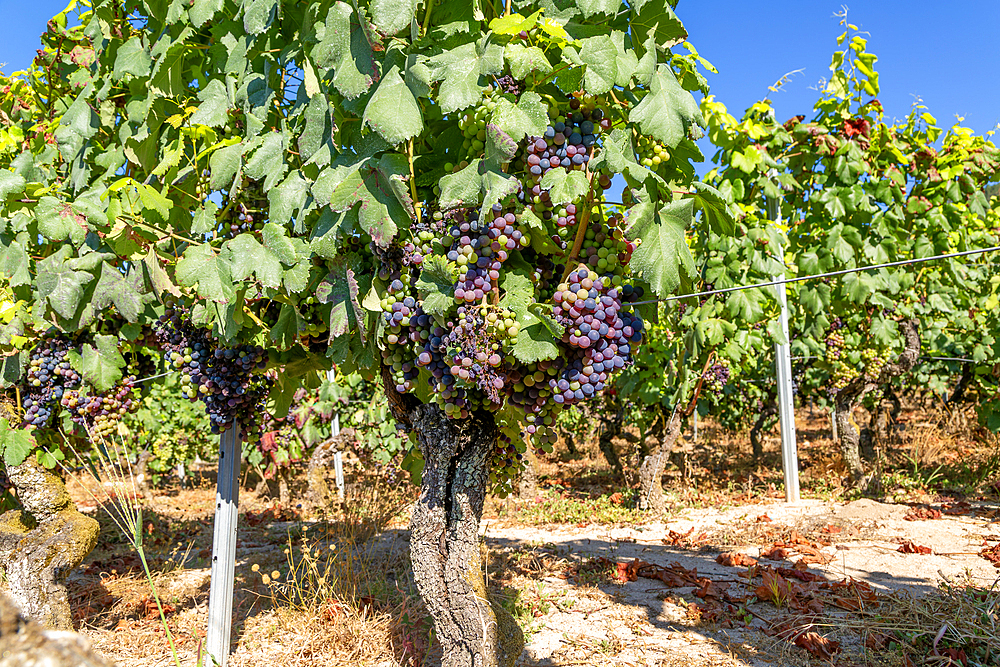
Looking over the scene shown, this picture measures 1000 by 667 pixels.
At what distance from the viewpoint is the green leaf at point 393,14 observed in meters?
1.89

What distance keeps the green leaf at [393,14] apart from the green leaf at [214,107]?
108 centimetres

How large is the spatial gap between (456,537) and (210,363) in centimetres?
153

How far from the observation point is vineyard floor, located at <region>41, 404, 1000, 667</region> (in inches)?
142

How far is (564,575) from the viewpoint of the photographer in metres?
5.20

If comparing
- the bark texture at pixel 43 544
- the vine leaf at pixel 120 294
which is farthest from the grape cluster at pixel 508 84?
the bark texture at pixel 43 544

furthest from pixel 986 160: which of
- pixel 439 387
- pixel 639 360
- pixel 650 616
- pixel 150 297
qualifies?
pixel 150 297

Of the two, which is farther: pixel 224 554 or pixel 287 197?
pixel 224 554

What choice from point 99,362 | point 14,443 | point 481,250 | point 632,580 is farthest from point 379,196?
point 632,580

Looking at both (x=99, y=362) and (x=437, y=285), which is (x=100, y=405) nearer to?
(x=99, y=362)

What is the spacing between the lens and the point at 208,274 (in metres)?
2.33

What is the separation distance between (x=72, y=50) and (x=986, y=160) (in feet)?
26.5

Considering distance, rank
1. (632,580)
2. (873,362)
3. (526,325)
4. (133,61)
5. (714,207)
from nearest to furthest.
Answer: (526,325), (714,207), (133,61), (632,580), (873,362)

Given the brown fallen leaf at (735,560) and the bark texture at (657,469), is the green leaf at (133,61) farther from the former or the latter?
the bark texture at (657,469)

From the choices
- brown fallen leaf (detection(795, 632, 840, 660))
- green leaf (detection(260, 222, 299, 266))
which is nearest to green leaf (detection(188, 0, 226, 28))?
green leaf (detection(260, 222, 299, 266))
